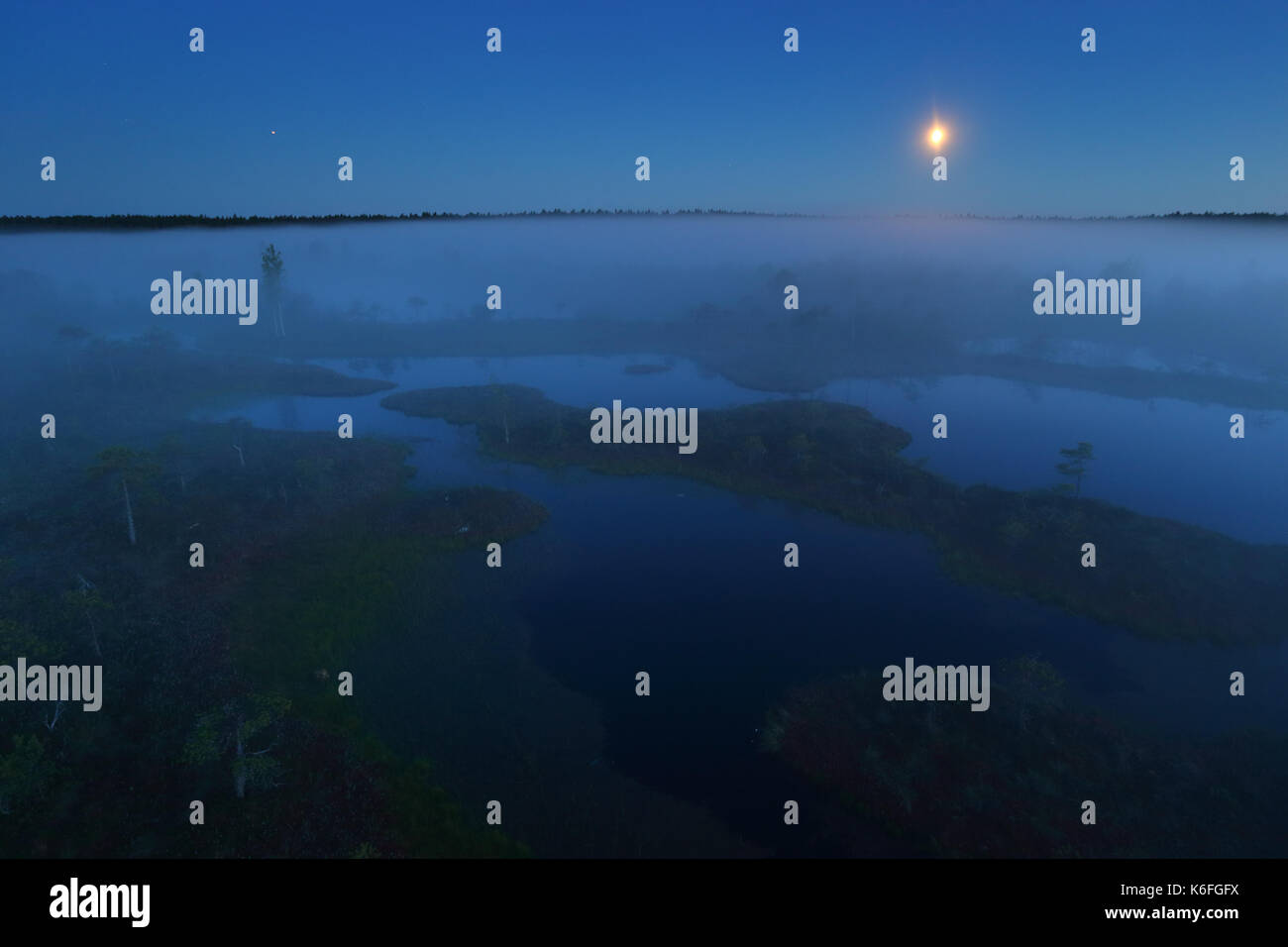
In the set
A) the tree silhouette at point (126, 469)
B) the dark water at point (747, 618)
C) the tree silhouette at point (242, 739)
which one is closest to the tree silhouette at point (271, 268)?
the dark water at point (747, 618)

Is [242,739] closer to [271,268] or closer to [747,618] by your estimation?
[747,618]

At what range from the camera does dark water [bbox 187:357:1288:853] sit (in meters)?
35.7

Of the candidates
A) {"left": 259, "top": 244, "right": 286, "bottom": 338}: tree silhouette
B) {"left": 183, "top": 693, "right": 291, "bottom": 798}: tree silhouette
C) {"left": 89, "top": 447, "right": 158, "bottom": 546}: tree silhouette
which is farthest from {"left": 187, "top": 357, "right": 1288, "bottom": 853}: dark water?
{"left": 259, "top": 244, "right": 286, "bottom": 338}: tree silhouette

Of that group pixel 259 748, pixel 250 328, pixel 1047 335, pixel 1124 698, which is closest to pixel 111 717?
pixel 259 748

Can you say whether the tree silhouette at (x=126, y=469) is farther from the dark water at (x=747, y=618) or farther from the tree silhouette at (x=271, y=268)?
the tree silhouette at (x=271, y=268)

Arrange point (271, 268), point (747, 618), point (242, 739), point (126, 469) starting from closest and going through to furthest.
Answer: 1. point (242, 739)
2. point (747, 618)
3. point (126, 469)
4. point (271, 268)

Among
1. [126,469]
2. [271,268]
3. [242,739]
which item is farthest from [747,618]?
[271,268]

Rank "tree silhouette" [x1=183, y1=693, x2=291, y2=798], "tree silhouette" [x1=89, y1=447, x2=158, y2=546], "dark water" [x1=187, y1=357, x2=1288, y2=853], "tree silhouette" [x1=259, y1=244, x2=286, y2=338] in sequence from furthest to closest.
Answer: "tree silhouette" [x1=259, y1=244, x2=286, y2=338] → "tree silhouette" [x1=89, y1=447, x2=158, y2=546] → "dark water" [x1=187, y1=357, x2=1288, y2=853] → "tree silhouette" [x1=183, y1=693, x2=291, y2=798]

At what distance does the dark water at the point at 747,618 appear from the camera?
35.7 m

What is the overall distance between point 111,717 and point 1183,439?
412ft

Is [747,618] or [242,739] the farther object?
[747,618]

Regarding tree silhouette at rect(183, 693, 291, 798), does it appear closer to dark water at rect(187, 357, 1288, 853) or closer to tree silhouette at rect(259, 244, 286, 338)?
dark water at rect(187, 357, 1288, 853)

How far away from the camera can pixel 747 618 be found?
154 feet
